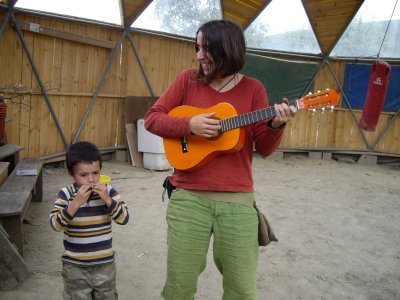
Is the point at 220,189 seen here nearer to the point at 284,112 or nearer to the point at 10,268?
the point at 284,112

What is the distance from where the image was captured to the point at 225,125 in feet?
6.40

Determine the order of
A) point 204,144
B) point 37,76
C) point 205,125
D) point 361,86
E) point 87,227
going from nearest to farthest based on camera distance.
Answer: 1. point 205,125
2. point 204,144
3. point 87,227
4. point 37,76
5. point 361,86

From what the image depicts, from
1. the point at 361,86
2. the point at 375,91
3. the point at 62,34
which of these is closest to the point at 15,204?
the point at 62,34

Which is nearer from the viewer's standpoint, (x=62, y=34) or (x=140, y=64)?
(x=62, y=34)

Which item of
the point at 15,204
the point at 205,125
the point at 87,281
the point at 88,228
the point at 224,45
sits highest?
the point at 224,45

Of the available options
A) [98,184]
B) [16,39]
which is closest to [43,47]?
[16,39]

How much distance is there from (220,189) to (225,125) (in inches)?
12.2

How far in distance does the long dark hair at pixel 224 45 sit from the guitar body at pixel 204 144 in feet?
0.60

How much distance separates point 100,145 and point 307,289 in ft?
19.7

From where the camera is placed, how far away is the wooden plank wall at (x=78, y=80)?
6.52 metres

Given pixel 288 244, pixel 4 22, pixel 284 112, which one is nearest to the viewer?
pixel 284 112

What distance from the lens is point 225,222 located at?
1.88 metres

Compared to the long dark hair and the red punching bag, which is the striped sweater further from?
the red punching bag

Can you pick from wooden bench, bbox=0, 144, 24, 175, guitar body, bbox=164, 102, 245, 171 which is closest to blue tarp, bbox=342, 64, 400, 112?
wooden bench, bbox=0, 144, 24, 175
